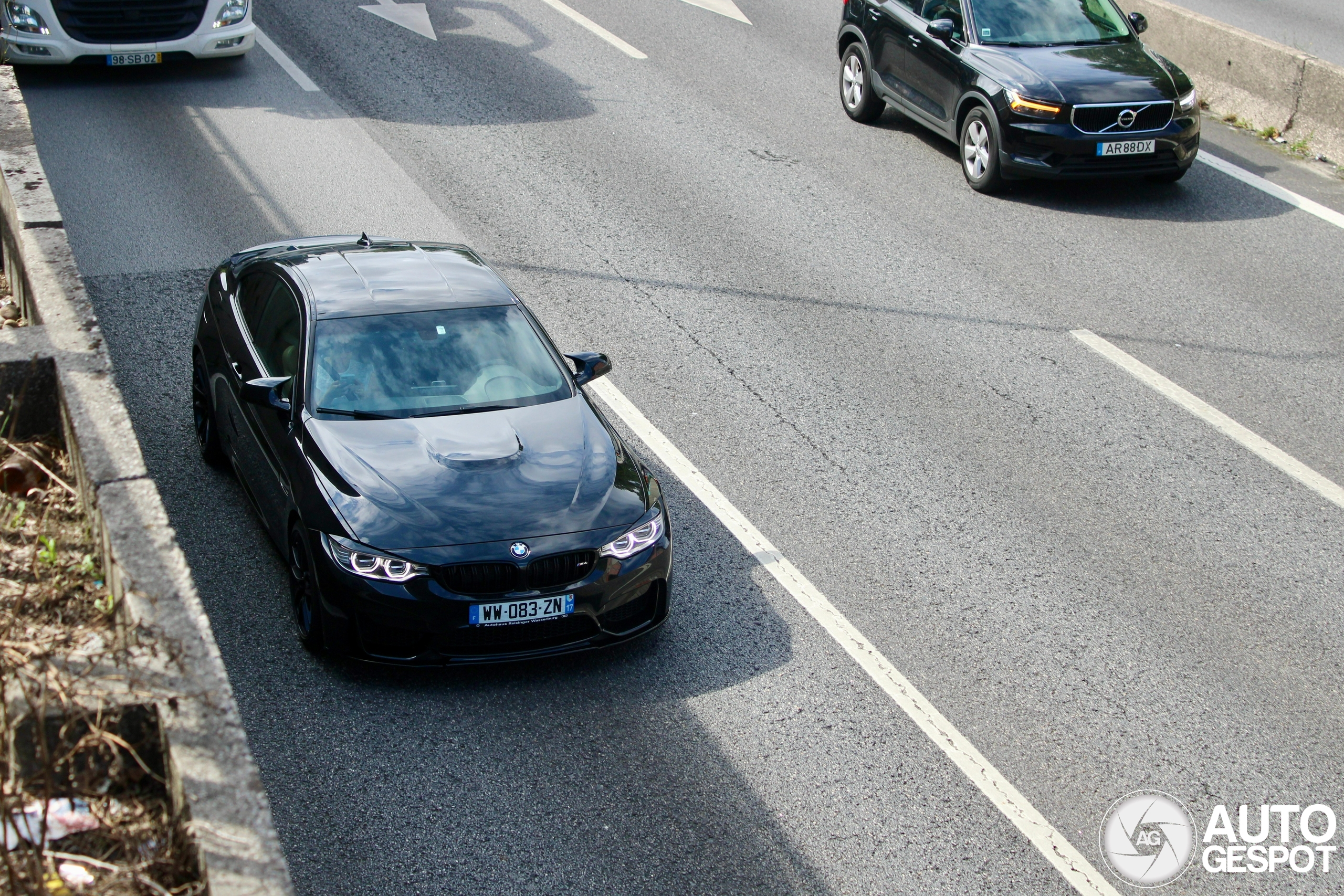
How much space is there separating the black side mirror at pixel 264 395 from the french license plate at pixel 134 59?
359 inches

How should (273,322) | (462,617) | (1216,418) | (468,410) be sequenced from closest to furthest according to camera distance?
(462,617), (468,410), (273,322), (1216,418)

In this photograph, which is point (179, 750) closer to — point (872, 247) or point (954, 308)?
point (954, 308)

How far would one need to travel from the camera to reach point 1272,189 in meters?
13.1

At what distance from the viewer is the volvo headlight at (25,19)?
1396 cm

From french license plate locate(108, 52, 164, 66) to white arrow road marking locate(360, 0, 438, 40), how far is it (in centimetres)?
345

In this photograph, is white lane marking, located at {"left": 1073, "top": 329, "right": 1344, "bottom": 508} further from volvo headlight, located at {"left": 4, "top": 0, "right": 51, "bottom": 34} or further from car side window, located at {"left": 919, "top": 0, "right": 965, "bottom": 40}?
volvo headlight, located at {"left": 4, "top": 0, "right": 51, "bottom": 34}

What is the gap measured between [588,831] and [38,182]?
19.3ft

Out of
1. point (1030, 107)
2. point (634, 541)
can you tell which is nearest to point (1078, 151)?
point (1030, 107)

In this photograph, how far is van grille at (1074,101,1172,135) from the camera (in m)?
12.2

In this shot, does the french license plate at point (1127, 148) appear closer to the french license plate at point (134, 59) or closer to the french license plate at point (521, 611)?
→ the french license plate at point (521, 611)

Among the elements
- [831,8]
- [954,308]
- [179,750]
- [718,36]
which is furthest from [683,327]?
[831,8]

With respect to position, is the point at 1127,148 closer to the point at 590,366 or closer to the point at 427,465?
the point at 590,366

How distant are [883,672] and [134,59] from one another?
11492mm

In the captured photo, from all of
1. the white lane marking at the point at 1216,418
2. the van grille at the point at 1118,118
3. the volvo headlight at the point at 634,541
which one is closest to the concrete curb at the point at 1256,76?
the van grille at the point at 1118,118
